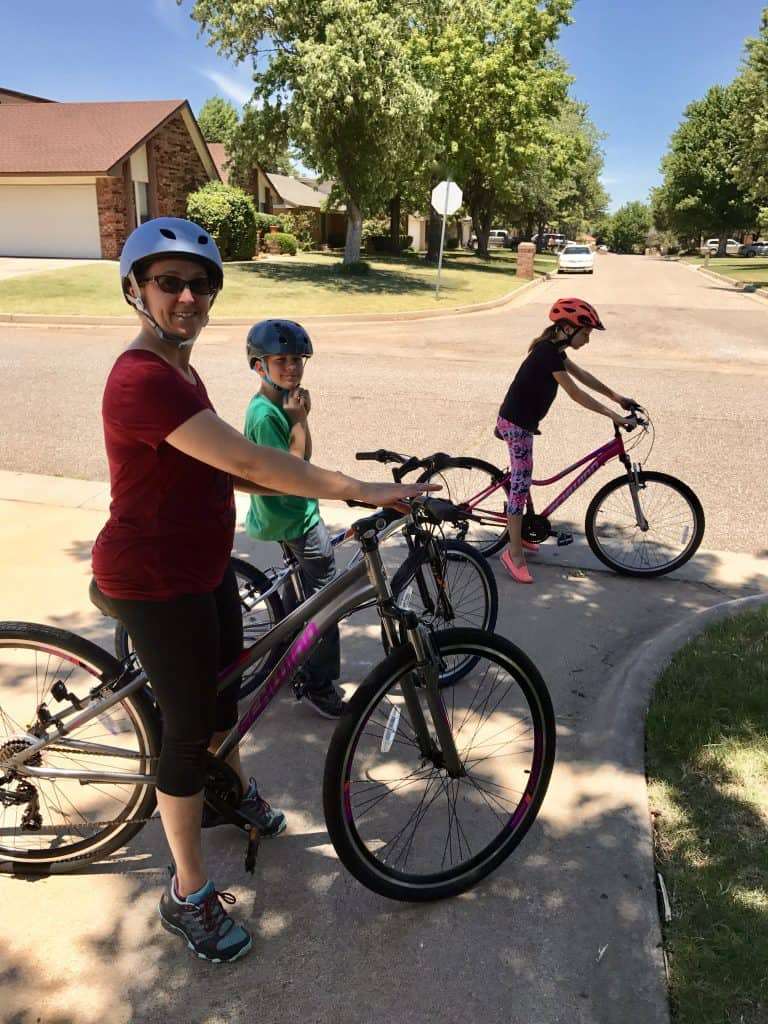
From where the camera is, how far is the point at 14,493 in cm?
617

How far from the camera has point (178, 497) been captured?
203cm

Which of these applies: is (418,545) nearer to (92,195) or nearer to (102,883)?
(102,883)

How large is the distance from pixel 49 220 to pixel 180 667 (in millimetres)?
32210

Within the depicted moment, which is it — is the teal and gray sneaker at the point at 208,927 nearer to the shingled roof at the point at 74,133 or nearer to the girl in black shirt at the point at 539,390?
the girl in black shirt at the point at 539,390

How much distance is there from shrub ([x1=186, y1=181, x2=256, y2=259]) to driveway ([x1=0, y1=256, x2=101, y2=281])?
14.1 ft

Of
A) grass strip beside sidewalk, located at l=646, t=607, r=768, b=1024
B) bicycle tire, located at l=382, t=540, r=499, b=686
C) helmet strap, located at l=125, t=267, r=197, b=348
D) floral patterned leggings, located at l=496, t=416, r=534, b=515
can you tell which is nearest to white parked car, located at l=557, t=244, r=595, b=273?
floral patterned leggings, located at l=496, t=416, r=534, b=515

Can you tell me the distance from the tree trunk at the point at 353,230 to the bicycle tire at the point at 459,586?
2262 cm

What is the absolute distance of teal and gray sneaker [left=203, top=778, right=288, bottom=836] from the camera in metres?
2.65

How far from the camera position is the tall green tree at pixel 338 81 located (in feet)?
67.4

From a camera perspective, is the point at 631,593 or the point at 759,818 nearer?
the point at 759,818

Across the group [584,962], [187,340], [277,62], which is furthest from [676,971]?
[277,62]

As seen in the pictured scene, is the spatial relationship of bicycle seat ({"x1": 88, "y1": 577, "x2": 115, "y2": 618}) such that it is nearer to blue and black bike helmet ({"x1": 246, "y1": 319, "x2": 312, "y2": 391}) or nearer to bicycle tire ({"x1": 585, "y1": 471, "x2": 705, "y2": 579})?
blue and black bike helmet ({"x1": 246, "y1": 319, "x2": 312, "y2": 391})

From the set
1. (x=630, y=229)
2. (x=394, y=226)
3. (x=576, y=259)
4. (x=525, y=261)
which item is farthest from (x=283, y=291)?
(x=630, y=229)

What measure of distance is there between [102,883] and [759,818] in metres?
2.31
